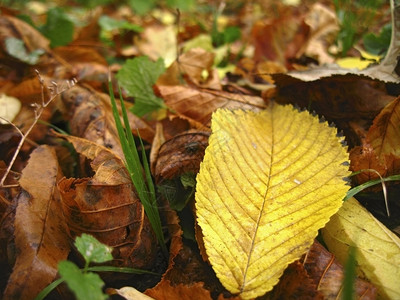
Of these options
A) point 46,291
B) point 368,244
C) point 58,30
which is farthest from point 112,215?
point 58,30

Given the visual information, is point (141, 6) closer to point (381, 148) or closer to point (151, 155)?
point (151, 155)

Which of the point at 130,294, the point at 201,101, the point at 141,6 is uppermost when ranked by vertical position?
the point at 141,6

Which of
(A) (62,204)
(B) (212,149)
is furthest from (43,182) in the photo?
(B) (212,149)

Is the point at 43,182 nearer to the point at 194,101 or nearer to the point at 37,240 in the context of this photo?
the point at 37,240

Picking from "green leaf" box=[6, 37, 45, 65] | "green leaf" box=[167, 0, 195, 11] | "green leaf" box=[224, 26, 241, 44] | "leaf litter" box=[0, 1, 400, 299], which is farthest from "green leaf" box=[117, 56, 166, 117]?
"green leaf" box=[167, 0, 195, 11]

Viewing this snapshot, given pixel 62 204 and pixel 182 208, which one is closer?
pixel 62 204

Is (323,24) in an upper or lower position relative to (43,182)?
upper

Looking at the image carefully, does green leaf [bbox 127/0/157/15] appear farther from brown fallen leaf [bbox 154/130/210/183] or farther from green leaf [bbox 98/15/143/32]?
brown fallen leaf [bbox 154/130/210/183]
